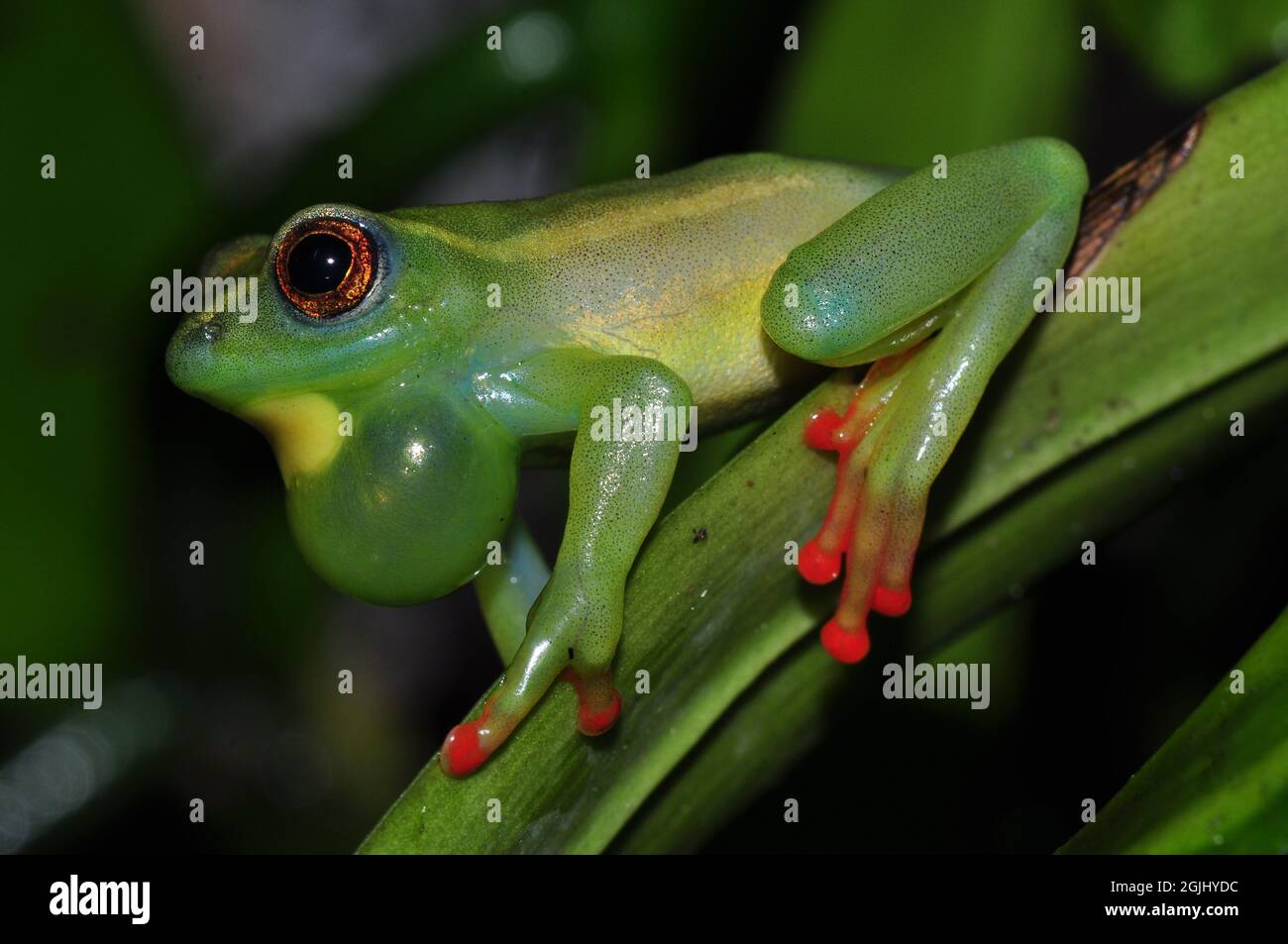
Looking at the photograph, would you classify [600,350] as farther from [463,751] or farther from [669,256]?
[463,751]

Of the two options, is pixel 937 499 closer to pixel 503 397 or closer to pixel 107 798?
pixel 503 397

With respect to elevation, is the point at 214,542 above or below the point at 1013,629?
above

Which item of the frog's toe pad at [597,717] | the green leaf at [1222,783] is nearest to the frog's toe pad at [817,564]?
the frog's toe pad at [597,717]

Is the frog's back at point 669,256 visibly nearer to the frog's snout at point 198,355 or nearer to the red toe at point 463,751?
the frog's snout at point 198,355

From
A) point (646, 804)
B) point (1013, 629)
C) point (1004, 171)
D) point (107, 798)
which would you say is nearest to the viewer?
point (646, 804)

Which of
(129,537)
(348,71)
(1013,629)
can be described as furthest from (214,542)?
(348,71)

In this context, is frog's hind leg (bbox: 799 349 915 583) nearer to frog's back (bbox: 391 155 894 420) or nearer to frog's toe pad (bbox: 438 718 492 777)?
frog's back (bbox: 391 155 894 420)

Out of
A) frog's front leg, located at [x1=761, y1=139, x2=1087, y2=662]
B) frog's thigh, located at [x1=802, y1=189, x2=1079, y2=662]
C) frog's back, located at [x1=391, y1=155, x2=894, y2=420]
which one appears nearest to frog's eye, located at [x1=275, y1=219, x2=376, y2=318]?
frog's back, located at [x1=391, y1=155, x2=894, y2=420]
